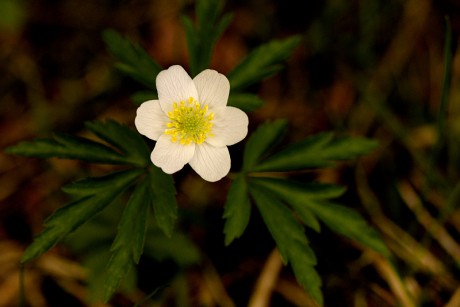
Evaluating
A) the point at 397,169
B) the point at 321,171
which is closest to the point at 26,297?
the point at 321,171

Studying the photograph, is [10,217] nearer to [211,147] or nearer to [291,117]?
[211,147]

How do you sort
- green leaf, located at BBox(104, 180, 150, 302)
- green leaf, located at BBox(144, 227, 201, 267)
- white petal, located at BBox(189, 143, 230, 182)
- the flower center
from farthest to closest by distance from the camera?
1. green leaf, located at BBox(144, 227, 201, 267)
2. the flower center
3. white petal, located at BBox(189, 143, 230, 182)
4. green leaf, located at BBox(104, 180, 150, 302)

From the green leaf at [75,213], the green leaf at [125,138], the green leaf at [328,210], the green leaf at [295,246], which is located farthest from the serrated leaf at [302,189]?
the green leaf at [75,213]

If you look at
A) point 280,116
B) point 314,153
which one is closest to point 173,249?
point 314,153

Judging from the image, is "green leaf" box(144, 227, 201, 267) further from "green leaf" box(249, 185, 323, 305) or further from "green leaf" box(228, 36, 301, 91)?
"green leaf" box(228, 36, 301, 91)

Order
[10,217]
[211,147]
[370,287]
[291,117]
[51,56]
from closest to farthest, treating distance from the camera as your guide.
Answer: [211,147], [370,287], [10,217], [291,117], [51,56]

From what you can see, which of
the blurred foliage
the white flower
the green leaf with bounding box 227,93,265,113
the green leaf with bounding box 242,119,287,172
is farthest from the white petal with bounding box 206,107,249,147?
the blurred foliage
